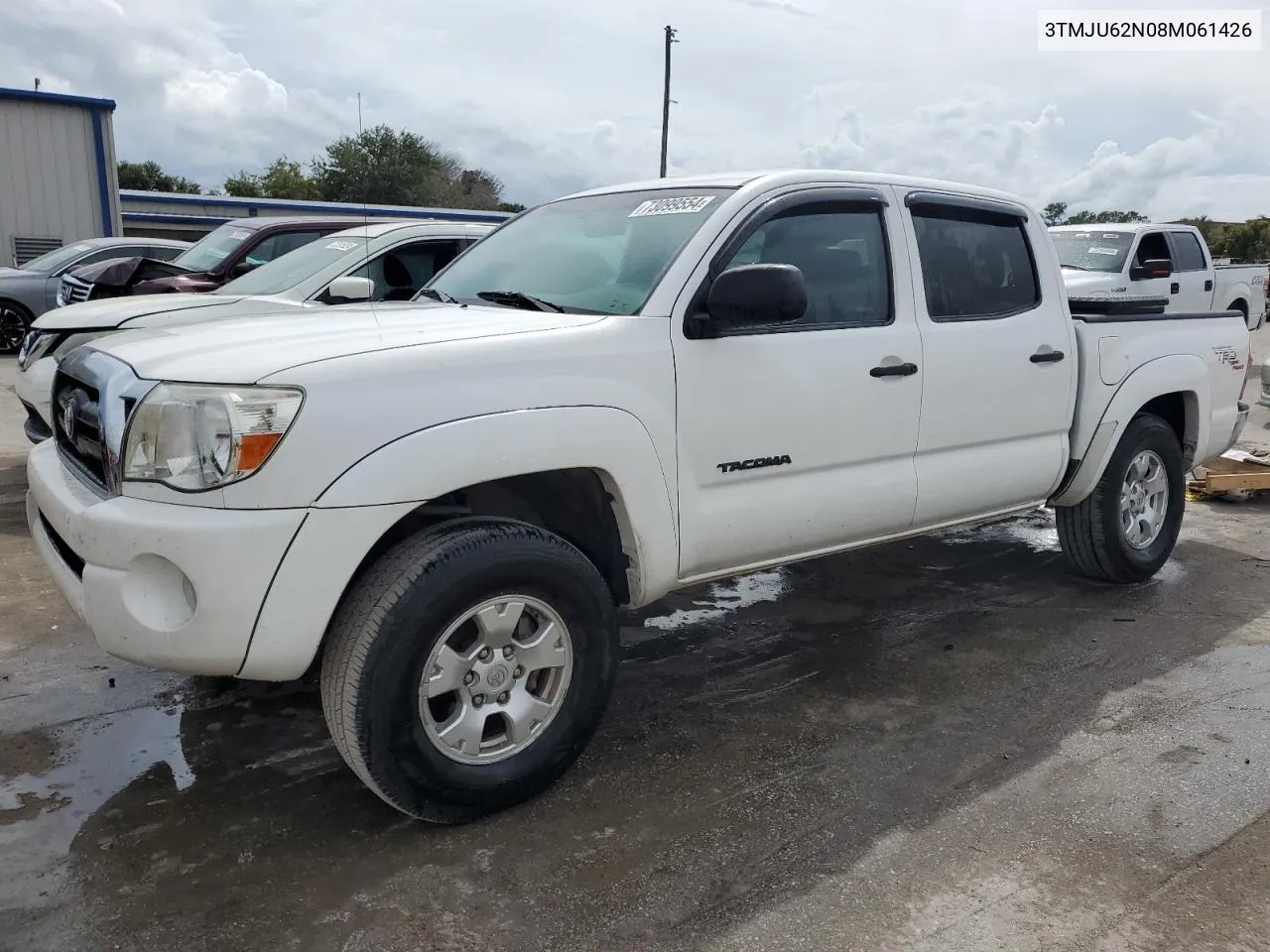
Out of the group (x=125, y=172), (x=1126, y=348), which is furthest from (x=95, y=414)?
(x=125, y=172)

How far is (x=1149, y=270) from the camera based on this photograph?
11711 mm

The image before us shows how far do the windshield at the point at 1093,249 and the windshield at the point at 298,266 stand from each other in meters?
8.00

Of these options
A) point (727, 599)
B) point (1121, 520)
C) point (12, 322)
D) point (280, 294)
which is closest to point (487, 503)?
point (727, 599)

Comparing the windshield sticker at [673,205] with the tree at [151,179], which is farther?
the tree at [151,179]

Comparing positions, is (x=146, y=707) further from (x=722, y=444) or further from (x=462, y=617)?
(x=722, y=444)

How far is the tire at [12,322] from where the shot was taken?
12898mm

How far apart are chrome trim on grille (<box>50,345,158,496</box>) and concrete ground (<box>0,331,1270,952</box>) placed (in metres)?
0.98

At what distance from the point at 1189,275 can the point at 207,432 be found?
43.5 feet

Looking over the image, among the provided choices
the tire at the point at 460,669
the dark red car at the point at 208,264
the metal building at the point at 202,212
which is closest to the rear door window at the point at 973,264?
the tire at the point at 460,669

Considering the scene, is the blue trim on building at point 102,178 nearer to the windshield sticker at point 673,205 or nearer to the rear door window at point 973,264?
the windshield sticker at point 673,205

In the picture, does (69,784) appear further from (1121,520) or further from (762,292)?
(1121,520)

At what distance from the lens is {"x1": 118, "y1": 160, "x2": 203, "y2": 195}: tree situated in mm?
53812

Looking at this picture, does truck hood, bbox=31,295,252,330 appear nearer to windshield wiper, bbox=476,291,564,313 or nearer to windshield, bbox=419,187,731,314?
windshield, bbox=419,187,731,314

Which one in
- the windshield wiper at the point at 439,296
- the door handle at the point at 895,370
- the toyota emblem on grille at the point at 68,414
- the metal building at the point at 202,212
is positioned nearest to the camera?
the toyota emblem on grille at the point at 68,414
